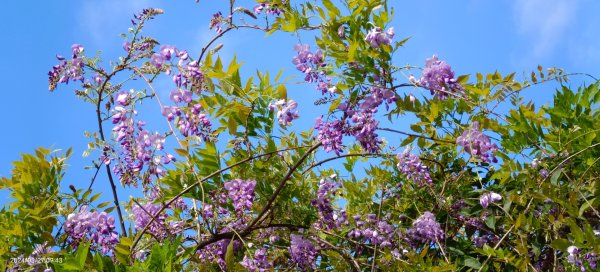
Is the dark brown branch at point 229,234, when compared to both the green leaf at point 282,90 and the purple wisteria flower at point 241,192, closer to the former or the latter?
the purple wisteria flower at point 241,192

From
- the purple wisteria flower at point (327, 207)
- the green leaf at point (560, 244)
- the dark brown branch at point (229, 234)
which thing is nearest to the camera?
the green leaf at point (560, 244)

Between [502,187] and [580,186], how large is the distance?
0.35m

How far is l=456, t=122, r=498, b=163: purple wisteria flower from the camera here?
3.08m

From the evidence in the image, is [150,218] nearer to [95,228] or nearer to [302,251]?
[95,228]

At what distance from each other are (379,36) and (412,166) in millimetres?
622

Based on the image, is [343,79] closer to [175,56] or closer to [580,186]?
[175,56]

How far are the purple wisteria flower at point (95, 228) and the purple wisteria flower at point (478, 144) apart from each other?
1437 millimetres

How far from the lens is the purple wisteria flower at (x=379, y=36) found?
3.07 metres

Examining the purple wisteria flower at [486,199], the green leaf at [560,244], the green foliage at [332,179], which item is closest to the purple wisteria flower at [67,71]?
the green foliage at [332,179]

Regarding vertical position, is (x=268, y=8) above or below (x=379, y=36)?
above

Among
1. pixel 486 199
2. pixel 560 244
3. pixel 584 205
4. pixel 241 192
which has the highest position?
pixel 241 192

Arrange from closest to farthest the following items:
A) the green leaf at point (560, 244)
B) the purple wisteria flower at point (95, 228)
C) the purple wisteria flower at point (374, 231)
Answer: the green leaf at point (560, 244), the purple wisteria flower at point (95, 228), the purple wisteria flower at point (374, 231)

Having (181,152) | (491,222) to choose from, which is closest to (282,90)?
(181,152)

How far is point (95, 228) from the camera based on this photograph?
299 cm
